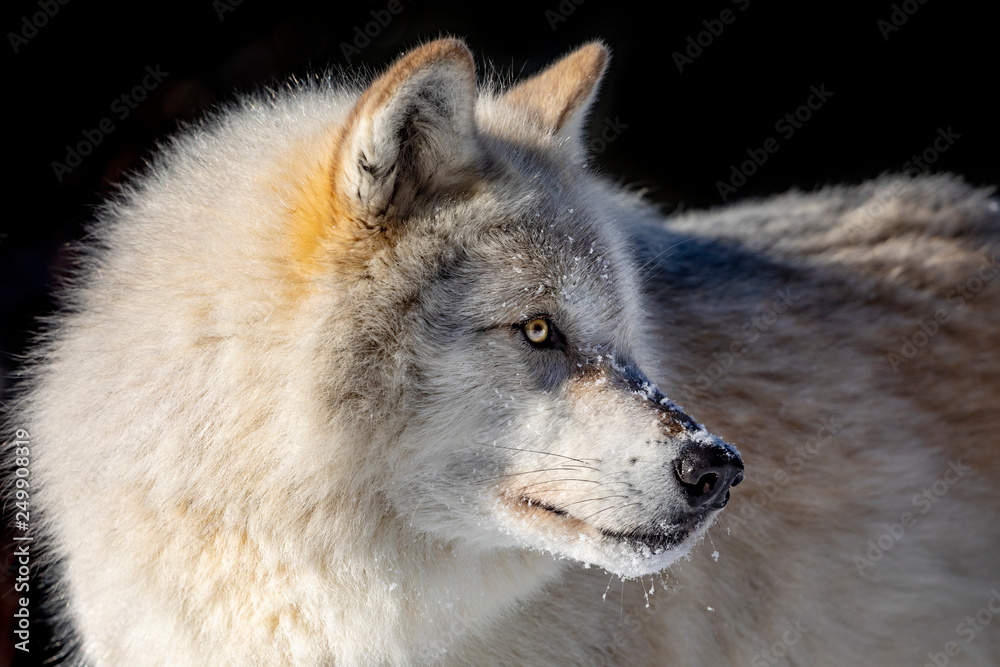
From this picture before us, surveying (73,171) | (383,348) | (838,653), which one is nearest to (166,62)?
(73,171)

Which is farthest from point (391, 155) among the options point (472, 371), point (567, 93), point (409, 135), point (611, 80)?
point (611, 80)

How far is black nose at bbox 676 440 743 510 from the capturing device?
1.86 meters

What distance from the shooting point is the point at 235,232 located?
2027mm

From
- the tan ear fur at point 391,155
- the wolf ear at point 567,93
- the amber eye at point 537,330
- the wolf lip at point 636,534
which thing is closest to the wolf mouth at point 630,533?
the wolf lip at point 636,534

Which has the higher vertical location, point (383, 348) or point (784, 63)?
point (784, 63)

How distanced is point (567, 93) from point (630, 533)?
1468 mm

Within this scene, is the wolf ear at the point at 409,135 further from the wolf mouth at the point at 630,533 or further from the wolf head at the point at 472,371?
the wolf mouth at the point at 630,533

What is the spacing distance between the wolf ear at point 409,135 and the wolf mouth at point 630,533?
0.85 meters

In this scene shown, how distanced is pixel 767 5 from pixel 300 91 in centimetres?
445

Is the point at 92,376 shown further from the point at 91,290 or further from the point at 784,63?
the point at 784,63

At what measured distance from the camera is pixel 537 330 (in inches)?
80.2

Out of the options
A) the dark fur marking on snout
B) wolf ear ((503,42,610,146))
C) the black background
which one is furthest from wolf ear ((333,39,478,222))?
the black background

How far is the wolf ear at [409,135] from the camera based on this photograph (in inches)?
70.3

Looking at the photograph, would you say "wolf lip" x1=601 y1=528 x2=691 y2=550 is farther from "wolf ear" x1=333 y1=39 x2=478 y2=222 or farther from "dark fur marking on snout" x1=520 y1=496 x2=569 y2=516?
"wolf ear" x1=333 y1=39 x2=478 y2=222
